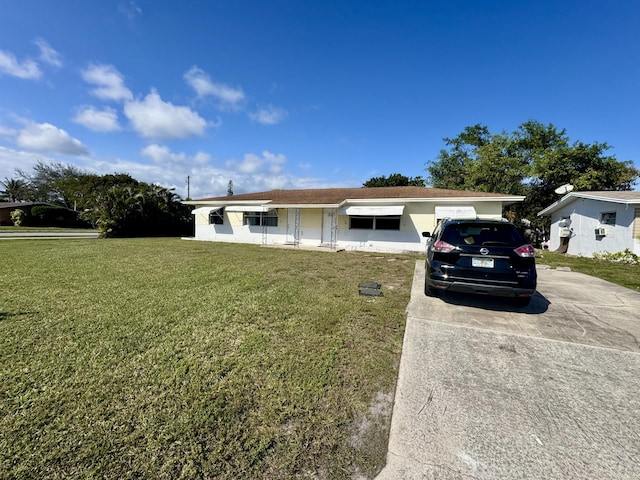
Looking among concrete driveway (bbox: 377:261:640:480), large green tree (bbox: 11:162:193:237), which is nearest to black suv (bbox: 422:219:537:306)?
concrete driveway (bbox: 377:261:640:480)

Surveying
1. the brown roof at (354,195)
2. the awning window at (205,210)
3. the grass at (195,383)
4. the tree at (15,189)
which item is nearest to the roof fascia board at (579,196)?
the brown roof at (354,195)

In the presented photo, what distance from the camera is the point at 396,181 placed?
1548 inches

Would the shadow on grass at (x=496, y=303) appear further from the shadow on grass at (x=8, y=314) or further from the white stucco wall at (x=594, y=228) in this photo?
the white stucco wall at (x=594, y=228)

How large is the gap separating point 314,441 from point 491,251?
4339 mm

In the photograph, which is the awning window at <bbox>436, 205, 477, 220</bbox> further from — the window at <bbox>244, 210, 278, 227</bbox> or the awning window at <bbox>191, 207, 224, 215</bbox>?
the awning window at <bbox>191, 207, 224, 215</bbox>

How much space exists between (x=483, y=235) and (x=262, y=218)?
581 inches

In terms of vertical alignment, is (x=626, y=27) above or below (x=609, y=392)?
above

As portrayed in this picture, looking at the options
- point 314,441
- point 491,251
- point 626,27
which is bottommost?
point 314,441

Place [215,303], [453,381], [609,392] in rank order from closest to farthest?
[609,392] → [453,381] → [215,303]

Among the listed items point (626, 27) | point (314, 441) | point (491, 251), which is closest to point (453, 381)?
point (314, 441)

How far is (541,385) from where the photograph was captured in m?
2.88

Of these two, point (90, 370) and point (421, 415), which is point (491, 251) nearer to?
point (421, 415)

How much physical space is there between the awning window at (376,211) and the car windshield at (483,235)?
8208 mm

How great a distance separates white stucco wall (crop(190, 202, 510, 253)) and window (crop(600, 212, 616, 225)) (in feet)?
17.8
